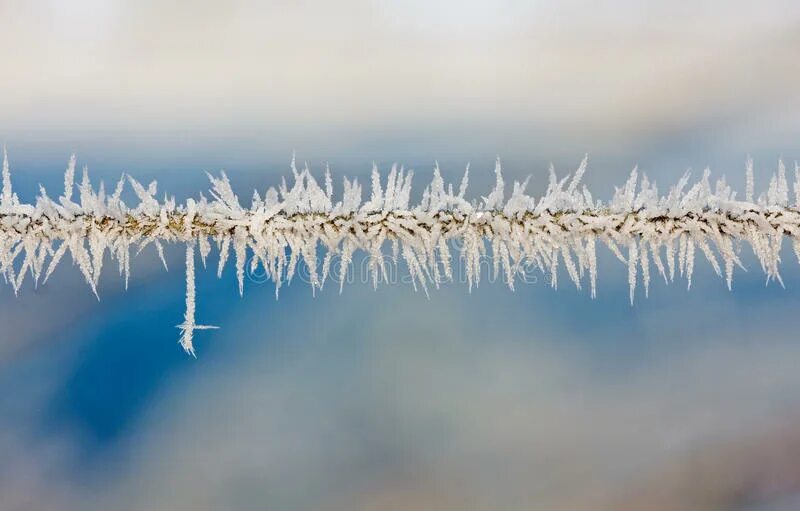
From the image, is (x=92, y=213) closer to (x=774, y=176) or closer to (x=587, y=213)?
(x=587, y=213)

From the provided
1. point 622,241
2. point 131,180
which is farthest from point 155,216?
point 622,241

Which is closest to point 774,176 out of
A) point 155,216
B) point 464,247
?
point 464,247

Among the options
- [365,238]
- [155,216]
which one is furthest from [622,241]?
[155,216]

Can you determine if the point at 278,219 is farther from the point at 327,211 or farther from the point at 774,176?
the point at 774,176

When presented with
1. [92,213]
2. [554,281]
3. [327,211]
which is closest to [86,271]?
[92,213]

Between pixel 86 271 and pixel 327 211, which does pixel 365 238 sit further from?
Result: pixel 86 271
